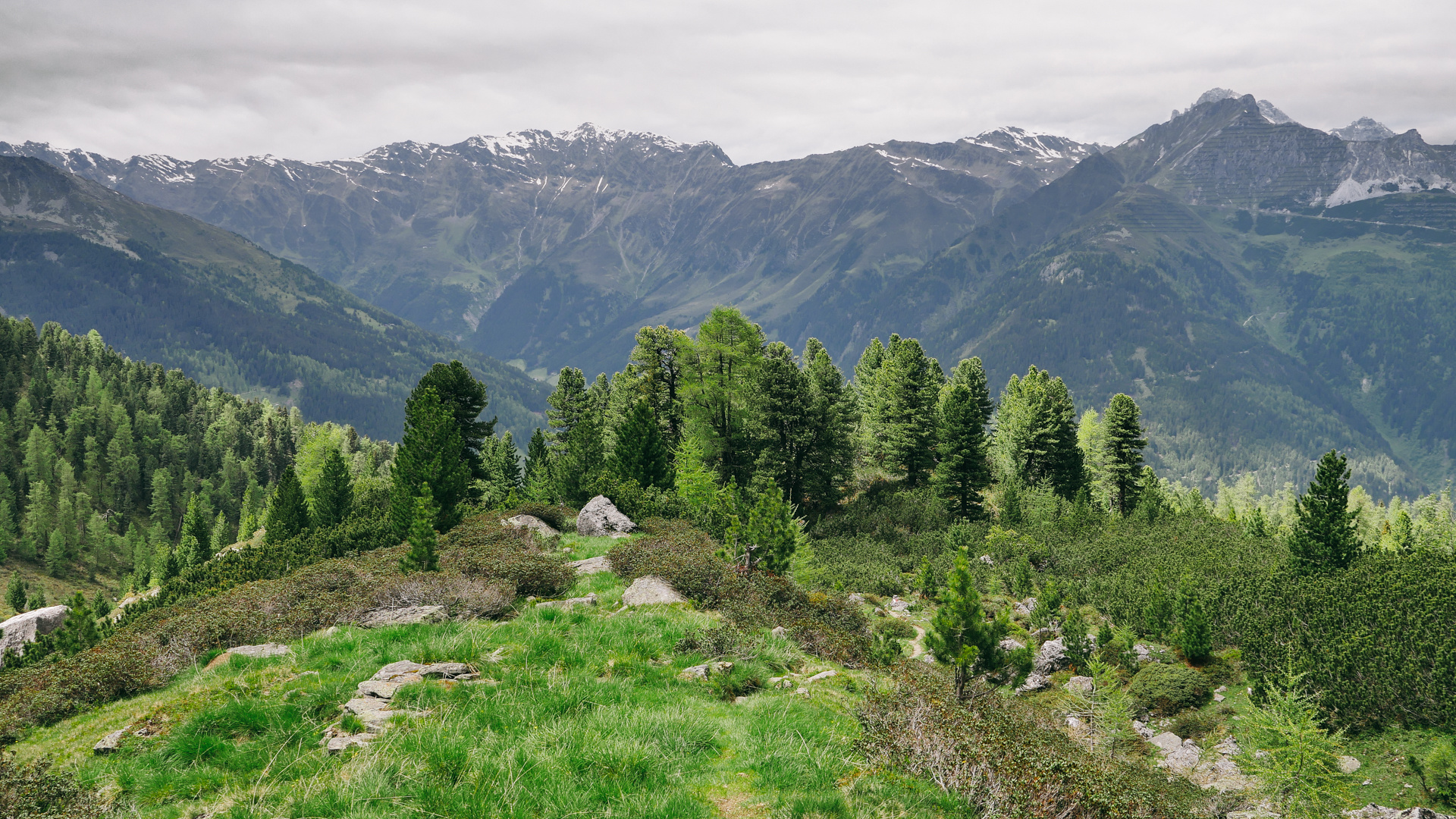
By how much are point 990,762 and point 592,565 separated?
54.3ft

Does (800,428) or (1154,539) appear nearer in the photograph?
(1154,539)

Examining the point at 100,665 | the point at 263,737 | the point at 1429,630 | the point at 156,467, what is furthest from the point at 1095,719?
the point at 156,467

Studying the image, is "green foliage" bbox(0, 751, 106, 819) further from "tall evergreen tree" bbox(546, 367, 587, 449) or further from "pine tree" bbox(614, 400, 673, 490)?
"tall evergreen tree" bbox(546, 367, 587, 449)

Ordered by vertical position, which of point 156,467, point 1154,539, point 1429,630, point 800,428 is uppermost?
point 800,428

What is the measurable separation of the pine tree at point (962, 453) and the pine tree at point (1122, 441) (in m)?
12.7

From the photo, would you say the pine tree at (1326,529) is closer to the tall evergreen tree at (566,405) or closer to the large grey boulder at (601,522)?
the large grey boulder at (601,522)

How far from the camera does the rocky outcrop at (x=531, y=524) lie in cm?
3045

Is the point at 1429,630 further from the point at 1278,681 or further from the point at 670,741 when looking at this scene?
the point at 670,741

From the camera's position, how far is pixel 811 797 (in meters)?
7.87

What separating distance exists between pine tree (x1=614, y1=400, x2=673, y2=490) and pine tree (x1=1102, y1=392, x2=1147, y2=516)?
37.7 m

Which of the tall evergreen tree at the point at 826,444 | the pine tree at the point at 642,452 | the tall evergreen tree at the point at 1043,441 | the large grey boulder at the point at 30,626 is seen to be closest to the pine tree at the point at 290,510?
the large grey boulder at the point at 30,626

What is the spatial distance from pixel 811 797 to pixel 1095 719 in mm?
18815

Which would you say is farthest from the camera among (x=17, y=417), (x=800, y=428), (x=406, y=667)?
(x=17, y=417)

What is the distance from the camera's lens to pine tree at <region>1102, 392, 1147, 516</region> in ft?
190
